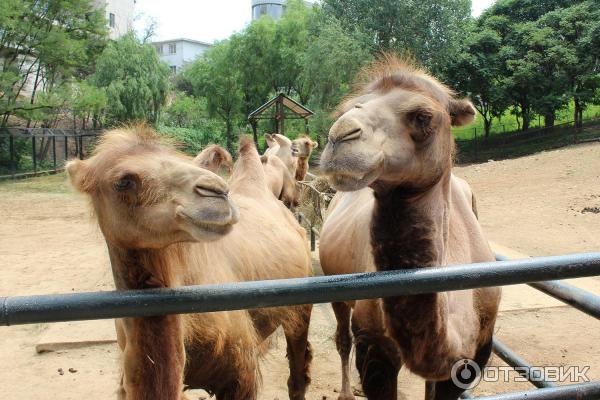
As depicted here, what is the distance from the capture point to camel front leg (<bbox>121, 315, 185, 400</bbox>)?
2107 millimetres

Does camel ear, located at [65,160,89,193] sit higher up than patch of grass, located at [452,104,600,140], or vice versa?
patch of grass, located at [452,104,600,140]

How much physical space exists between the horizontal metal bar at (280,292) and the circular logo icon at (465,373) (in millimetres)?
1162

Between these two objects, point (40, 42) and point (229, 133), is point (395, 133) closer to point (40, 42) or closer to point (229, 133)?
point (40, 42)

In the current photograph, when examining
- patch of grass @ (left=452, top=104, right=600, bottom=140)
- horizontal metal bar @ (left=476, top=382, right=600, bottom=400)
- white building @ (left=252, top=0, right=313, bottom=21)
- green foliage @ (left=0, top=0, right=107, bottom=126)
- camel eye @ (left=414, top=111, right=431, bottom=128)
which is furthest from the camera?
white building @ (left=252, top=0, right=313, bottom=21)

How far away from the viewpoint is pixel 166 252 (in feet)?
7.32

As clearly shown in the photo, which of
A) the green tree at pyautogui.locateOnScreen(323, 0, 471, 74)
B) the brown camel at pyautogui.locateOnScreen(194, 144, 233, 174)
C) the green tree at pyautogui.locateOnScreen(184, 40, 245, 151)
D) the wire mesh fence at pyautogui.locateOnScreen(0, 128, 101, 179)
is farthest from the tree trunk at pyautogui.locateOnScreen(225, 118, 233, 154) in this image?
the brown camel at pyautogui.locateOnScreen(194, 144, 233, 174)

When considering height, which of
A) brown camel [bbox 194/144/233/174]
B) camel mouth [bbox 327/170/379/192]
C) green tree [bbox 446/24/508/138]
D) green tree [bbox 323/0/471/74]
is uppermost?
green tree [bbox 323/0/471/74]

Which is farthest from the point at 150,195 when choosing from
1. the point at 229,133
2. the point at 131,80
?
the point at 229,133

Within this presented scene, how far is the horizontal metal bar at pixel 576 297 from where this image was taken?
80.9 inches

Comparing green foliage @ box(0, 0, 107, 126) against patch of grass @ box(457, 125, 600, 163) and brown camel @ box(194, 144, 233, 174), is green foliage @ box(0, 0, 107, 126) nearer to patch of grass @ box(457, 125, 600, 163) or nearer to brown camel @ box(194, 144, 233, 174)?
patch of grass @ box(457, 125, 600, 163)

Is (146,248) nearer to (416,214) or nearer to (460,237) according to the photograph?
(416,214)

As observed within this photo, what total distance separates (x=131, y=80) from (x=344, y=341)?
24.1m

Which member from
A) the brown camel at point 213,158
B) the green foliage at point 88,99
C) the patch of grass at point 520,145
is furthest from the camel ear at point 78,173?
the patch of grass at point 520,145

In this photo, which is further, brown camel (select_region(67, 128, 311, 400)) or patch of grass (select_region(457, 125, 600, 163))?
patch of grass (select_region(457, 125, 600, 163))
